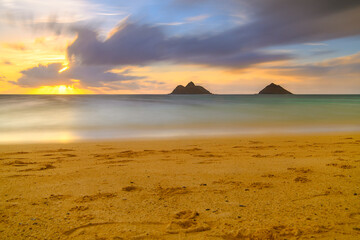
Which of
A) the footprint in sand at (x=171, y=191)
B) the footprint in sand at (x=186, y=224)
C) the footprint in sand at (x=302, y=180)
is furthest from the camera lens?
the footprint in sand at (x=302, y=180)

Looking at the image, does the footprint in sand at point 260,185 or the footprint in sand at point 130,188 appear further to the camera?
the footprint in sand at point 260,185

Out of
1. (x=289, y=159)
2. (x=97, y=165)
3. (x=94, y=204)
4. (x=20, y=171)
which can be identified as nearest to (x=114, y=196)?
(x=94, y=204)

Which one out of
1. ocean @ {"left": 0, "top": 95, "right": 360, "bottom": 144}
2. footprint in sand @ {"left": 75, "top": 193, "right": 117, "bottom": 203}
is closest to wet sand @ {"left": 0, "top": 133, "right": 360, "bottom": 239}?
footprint in sand @ {"left": 75, "top": 193, "right": 117, "bottom": 203}

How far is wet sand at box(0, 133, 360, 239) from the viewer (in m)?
3.06

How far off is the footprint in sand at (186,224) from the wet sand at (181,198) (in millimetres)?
12

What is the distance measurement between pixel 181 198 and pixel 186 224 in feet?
2.77

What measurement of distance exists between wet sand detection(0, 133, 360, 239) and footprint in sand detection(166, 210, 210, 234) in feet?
0.04

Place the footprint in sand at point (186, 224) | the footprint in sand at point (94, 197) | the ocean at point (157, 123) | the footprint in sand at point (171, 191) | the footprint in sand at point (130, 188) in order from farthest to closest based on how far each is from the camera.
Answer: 1. the ocean at point (157, 123)
2. the footprint in sand at point (130, 188)
3. the footprint in sand at point (171, 191)
4. the footprint in sand at point (94, 197)
5. the footprint in sand at point (186, 224)

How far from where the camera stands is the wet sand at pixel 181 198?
3.06 meters

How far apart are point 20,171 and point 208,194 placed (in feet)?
13.9

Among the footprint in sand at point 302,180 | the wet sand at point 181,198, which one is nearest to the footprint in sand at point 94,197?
the wet sand at point 181,198

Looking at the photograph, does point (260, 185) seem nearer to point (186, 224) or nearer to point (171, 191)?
point (171, 191)

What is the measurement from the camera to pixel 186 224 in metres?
3.21

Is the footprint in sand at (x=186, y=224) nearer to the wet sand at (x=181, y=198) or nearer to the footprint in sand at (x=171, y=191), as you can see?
the wet sand at (x=181, y=198)
